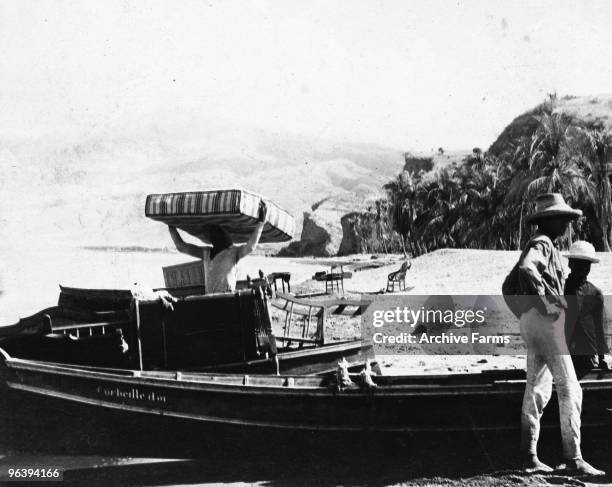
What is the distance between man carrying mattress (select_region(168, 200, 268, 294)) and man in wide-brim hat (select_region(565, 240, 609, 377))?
2.89 m

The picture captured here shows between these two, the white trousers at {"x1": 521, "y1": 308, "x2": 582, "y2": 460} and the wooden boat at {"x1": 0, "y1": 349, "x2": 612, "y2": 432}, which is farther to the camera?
the wooden boat at {"x1": 0, "y1": 349, "x2": 612, "y2": 432}

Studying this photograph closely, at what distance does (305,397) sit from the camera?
222 inches

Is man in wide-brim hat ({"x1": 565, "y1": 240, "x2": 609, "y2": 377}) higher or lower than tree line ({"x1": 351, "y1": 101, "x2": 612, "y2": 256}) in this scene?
lower

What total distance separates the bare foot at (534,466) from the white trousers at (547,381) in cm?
5

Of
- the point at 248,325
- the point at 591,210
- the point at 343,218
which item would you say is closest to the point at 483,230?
the point at 591,210

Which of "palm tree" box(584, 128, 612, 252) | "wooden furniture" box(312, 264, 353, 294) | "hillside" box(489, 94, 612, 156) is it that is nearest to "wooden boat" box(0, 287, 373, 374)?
"wooden furniture" box(312, 264, 353, 294)

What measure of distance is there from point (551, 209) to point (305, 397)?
8.68ft

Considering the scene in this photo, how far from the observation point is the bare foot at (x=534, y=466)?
4.97 meters

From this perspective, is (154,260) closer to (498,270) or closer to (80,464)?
(498,270)

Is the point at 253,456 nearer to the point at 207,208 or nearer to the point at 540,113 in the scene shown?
the point at 207,208

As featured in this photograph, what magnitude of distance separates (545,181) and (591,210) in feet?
18.3

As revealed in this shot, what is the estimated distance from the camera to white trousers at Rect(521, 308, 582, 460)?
4859 millimetres

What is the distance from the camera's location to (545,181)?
29359 mm

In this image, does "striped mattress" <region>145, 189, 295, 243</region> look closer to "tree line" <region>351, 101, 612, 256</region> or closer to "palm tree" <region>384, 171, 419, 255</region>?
"tree line" <region>351, 101, 612, 256</region>
